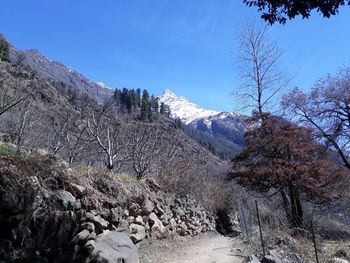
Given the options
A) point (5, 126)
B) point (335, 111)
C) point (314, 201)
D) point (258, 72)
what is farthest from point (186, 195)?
point (5, 126)

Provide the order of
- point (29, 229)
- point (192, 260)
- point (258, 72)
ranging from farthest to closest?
point (258, 72) < point (192, 260) < point (29, 229)

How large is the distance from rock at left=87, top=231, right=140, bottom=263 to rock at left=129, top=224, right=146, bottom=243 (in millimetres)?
1736

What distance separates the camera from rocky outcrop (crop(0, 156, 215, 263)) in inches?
241

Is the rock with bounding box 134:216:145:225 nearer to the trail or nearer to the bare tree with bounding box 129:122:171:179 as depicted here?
the trail

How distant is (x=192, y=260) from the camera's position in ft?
35.1

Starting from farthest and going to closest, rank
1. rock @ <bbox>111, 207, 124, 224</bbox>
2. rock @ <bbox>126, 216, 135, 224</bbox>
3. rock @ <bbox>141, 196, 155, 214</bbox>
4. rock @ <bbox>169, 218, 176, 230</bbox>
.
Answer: rock @ <bbox>169, 218, 176, 230</bbox> < rock @ <bbox>141, 196, 155, 214</bbox> < rock @ <bbox>126, 216, 135, 224</bbox> < rock @ <bbox>111, 207, 124, 224</bbox>

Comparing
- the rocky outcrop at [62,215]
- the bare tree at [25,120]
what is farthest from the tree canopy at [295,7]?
the bare tree at [25,120]

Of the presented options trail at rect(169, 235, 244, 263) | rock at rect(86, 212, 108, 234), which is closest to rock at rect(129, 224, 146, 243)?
trail at rect(169, 235, 244, 263)

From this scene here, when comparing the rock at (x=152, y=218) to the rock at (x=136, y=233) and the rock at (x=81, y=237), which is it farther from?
the rock at (x=81, y=237)

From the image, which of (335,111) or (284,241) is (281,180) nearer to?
(284,241)

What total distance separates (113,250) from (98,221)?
1012 mm

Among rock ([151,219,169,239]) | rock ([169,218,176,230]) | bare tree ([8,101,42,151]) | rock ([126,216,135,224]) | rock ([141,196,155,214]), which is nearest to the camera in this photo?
rock ([126,216,135,224])

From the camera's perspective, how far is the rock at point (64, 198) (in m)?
7.10

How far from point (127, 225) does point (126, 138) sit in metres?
10.7
